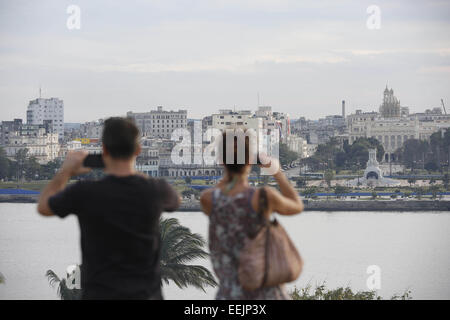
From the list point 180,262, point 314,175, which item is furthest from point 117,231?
point 314,175

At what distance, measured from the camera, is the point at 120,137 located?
4.06 feet

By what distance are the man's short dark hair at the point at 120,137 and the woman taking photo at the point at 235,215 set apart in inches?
5.9

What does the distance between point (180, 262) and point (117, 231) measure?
2593mm

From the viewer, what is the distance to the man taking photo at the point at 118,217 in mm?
1218

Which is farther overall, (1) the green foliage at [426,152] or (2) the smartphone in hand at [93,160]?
(1) the green foliage at [426,152]

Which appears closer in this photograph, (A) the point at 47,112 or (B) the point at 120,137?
(B) the point at 120,137

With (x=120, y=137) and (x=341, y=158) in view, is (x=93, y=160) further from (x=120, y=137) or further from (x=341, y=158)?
(x=341, y=158)

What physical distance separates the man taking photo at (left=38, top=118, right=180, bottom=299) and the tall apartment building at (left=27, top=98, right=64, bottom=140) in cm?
5141

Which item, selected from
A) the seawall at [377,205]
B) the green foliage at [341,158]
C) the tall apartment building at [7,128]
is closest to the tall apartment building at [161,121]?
the tall apartment building at [7,128]

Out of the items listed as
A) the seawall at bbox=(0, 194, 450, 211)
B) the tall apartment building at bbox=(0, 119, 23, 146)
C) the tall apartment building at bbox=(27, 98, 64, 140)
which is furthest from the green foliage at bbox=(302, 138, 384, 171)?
the tall apartment building at bbox=(27, 98, 64, 140)

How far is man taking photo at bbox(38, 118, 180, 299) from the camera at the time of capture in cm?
122

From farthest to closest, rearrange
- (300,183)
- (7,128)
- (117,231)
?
1. (7,128)
2. (300,183)
3. (117,231)

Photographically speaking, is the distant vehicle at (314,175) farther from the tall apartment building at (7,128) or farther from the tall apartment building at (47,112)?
the tall apartment building at (47,112)
